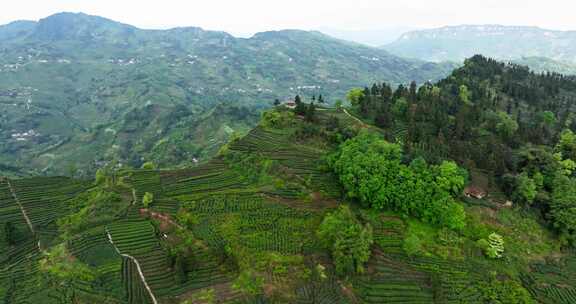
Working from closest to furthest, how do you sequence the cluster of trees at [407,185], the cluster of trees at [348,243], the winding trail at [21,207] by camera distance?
the cluster of trees at [348,243], the cluster of trees at [407,185], the winding trail at [21,207]

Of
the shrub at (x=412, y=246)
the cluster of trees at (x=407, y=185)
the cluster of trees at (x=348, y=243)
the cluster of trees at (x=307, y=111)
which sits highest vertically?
the cluster of trees at (x=307, y=111)

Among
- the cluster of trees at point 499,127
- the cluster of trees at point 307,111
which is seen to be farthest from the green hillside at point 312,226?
the cluster of trees at point 307,111

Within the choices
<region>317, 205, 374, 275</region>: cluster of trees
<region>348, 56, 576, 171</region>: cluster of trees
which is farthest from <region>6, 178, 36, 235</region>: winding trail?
<region>348, 56, 576, 171</region>: cluster of trees

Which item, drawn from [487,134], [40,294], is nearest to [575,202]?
[487,134]

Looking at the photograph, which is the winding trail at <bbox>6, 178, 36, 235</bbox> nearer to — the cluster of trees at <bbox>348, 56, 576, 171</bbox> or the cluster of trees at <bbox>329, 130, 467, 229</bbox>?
the cluster of trees at <bbox>329, 130, 467, 229</bbox>

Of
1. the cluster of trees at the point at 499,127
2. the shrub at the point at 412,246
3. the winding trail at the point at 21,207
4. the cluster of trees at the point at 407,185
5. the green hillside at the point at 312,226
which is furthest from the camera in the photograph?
the cluster of trees at the point at 499,127

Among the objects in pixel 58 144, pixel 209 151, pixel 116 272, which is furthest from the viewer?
pixel 58 144

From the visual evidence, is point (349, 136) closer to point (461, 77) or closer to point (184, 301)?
point (184, 301)

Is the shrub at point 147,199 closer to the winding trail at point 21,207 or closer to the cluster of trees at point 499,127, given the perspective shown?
the winding trail at point 21,207
